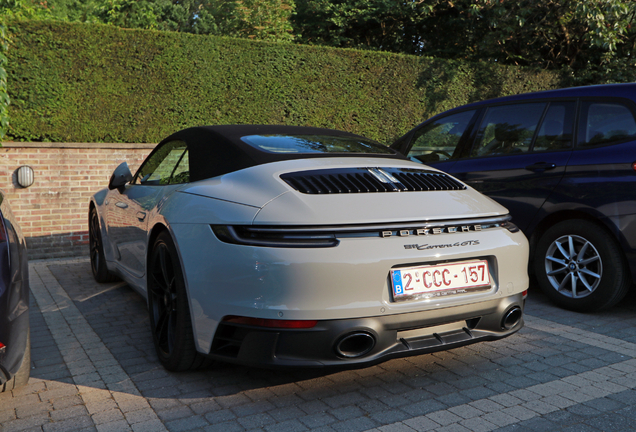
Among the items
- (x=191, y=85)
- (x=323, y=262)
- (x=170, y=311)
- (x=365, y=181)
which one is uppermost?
(x=191, y=85)

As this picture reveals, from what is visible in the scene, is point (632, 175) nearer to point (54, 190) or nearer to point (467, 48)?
point (54, 190)

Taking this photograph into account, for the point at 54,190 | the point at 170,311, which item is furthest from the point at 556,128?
the point at 54,190

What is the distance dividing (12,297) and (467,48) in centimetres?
1561

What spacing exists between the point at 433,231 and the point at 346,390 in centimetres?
100

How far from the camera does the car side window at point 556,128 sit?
4688mm

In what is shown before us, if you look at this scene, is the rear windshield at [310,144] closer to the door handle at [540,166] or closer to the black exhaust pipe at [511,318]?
the black exhaust pipe at [511,318]

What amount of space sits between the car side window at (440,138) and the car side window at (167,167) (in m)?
2.40

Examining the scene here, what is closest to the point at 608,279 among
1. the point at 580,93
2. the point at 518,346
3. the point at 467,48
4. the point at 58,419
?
the point at 518,346

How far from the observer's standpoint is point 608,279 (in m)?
4.31

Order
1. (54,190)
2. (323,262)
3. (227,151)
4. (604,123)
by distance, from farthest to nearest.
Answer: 1. (54,190)
2. (604,123)
3. (227,151)
4. (323,262)

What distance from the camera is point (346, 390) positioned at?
10.0 feet

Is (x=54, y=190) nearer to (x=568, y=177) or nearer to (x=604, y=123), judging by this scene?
(x=568, y=177)

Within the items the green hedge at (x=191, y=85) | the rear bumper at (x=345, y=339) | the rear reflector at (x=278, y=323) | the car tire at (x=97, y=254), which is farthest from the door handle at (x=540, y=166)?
the green hedge at (x=191, y=85)

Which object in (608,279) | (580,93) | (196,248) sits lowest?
(608,279)
